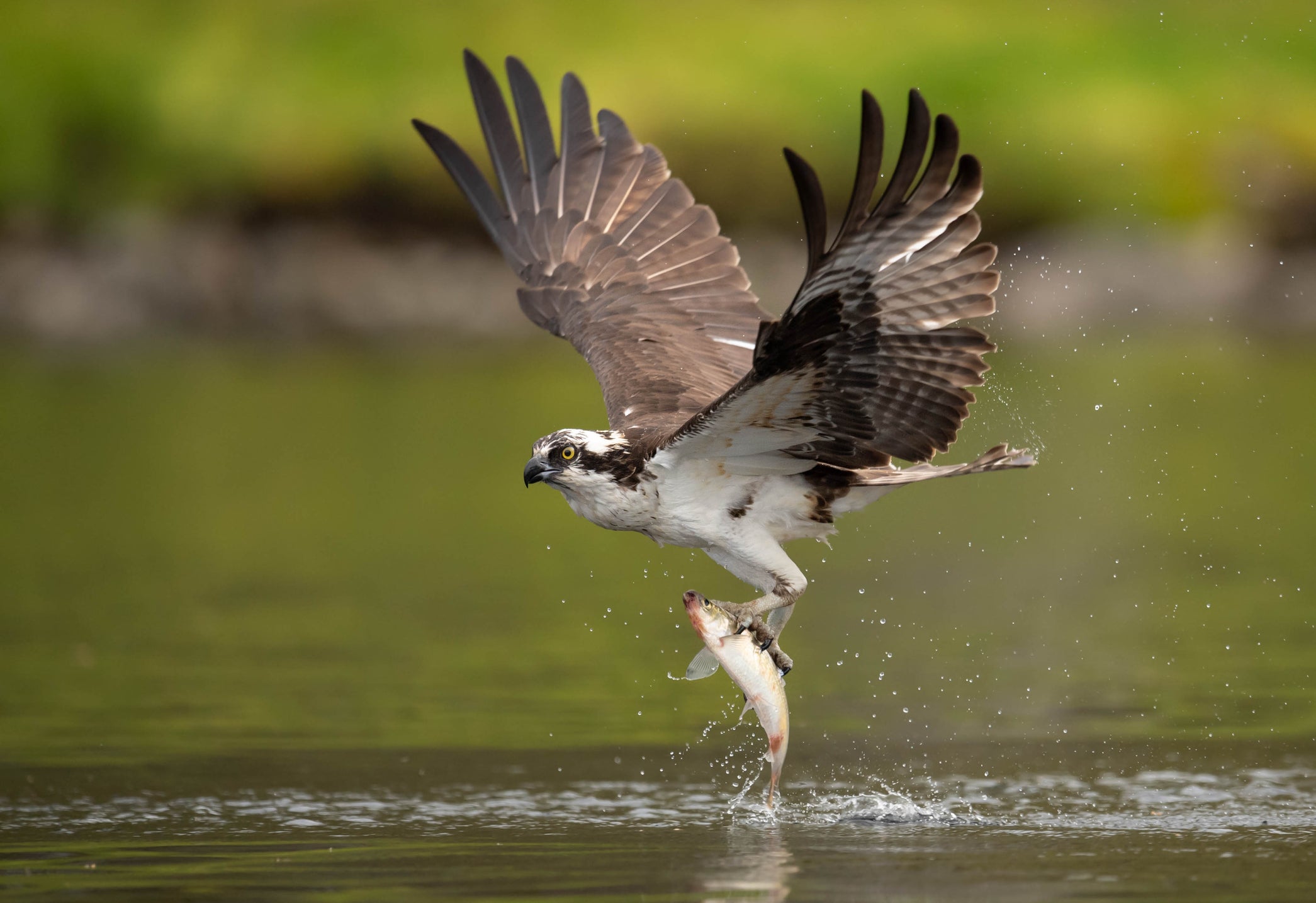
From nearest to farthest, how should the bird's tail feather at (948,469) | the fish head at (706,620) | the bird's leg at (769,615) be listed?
Result: the fish head at (706,620) → the bird's tail feather at (948,469) → the bird's leg at (769,615)

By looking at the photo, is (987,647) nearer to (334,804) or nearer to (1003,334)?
(334,804)

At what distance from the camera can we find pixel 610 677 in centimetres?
1320

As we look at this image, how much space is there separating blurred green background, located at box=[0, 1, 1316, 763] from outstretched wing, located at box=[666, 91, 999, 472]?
7.97ft

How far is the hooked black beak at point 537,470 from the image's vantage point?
32.2 ft

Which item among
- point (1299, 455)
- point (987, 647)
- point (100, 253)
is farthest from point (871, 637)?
point (100, 253)

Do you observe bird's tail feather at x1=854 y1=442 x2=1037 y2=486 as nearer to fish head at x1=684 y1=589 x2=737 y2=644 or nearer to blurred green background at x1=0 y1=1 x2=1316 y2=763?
fish head at x1=684 y1=589 x2=737 y2=644

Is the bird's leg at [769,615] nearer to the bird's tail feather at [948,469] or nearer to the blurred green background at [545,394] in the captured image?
the bird's tail feather at [948,469]

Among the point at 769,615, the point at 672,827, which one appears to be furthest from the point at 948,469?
the point at 672,827

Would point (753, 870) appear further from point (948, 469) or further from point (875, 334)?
point (875, 334)

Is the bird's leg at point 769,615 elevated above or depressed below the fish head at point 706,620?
above

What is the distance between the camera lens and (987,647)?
1405 cm

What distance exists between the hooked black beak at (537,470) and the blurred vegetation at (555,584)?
2100 mm

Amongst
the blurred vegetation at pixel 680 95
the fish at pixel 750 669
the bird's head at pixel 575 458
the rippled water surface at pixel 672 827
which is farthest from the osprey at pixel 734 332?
the blurred vegetation at pixel 680 95

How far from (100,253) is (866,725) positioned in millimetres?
32517
